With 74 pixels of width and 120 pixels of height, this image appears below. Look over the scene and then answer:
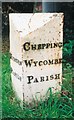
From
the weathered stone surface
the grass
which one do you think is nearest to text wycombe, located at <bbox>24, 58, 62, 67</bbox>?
the weathered stone surface

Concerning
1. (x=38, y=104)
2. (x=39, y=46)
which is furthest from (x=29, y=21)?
(x=38, y=104)

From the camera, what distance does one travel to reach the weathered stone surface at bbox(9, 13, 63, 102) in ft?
8.73

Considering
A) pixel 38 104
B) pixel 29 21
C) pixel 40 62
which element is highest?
pixel 29 21

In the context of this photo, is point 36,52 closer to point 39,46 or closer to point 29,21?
point 39,46

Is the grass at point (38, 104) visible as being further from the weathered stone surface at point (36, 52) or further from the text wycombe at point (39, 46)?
the text wycombe at point (39, 46)

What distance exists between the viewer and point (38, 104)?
2.75m

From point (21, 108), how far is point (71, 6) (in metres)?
0.77

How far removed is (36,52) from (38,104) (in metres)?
0.33

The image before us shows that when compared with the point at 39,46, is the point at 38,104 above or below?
below

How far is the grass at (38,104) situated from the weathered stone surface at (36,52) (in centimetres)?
5

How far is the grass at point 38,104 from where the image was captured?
2.68 metres

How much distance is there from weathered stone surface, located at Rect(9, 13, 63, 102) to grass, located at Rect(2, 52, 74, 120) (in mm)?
53

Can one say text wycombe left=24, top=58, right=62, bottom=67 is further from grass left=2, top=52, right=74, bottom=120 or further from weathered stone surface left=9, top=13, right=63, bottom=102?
grass left=2, top=52, right=74, bottom=120

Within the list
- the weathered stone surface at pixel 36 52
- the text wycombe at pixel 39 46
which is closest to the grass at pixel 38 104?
the weathered stone surface at pixel 36 52
